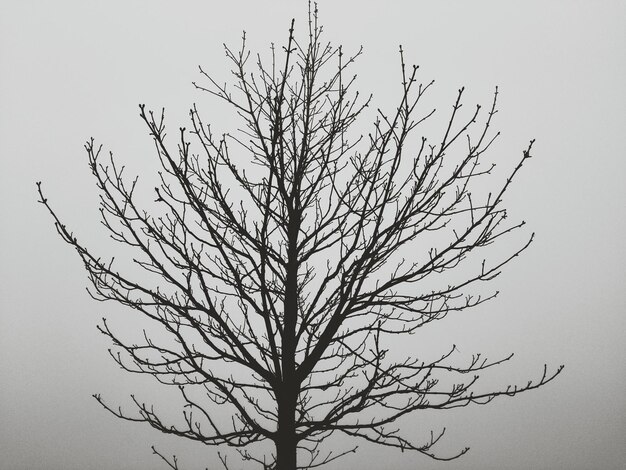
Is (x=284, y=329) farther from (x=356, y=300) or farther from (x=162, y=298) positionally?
(x=162, y=298)

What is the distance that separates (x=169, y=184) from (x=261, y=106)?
5.33 ft

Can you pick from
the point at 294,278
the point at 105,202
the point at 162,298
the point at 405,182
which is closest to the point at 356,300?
the point at 294,278

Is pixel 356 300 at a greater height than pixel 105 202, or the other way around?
pixel 105 202

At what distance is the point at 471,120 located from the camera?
381cm

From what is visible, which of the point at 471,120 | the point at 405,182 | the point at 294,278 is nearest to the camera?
the point at 471,120

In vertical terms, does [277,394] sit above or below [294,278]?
below

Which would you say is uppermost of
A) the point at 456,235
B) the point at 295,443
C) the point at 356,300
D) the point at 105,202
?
the point at 105,202

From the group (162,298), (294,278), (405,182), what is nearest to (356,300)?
(294,278)

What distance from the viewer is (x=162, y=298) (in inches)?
153

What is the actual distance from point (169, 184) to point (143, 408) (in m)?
1.86

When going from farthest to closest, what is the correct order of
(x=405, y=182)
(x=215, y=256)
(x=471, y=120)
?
(x=215, y=256)
(x=405, y=182)
(x=471, y=120)

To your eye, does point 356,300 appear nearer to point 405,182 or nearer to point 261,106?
point 405,182

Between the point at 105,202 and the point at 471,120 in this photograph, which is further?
the point at 105,202

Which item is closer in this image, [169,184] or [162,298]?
Result: [162,298]
